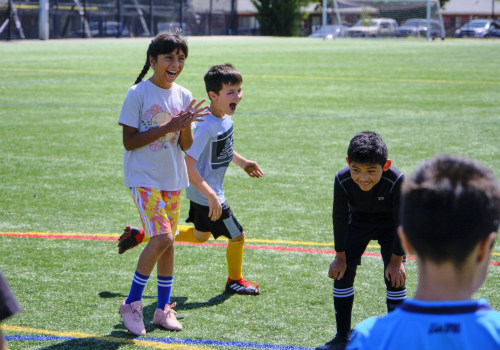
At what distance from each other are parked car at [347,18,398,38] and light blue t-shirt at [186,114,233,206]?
155ft

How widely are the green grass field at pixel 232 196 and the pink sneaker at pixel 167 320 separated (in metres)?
0.06

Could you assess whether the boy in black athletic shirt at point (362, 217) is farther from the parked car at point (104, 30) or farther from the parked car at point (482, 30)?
the parked car at point (482, 30)

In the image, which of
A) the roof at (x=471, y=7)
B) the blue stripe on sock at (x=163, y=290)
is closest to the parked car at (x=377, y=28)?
the roof at (x=471, y=7)

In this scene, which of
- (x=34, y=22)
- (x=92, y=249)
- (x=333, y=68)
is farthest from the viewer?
(x=34, y=22)

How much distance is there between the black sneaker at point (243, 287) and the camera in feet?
16.3

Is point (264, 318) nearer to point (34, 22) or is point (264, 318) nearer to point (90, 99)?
point (90, 99)

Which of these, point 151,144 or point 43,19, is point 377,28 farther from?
point 151,144

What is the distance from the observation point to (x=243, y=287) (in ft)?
16.3

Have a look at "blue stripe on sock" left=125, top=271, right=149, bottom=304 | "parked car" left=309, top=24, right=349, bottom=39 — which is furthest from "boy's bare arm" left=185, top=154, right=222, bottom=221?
"parked car" left=309, top=24, right=349, bottom=39

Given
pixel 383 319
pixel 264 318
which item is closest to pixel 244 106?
pixel 264 318

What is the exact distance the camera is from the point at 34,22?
42562mm

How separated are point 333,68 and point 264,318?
20.3 meters

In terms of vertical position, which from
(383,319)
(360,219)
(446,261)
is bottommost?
(360,219)

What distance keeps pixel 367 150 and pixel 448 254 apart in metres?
2.06
